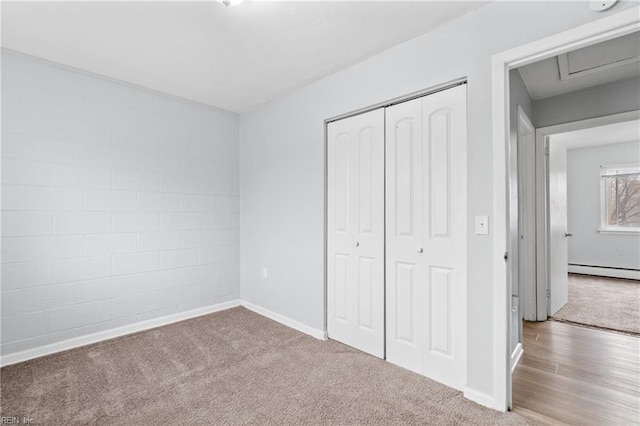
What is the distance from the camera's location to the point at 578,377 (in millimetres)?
2334

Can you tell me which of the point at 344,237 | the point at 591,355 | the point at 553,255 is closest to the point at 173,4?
the point at 344,237

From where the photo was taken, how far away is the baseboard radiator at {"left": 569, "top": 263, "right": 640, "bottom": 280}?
567 cm

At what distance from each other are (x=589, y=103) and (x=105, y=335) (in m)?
5.41

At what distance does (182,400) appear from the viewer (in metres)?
2.04

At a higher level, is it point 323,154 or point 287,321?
point 323,154

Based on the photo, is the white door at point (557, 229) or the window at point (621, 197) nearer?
the white door at point (557, 229)

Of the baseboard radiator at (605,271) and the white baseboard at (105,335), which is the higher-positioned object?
the baseboard radiator at (605,271)

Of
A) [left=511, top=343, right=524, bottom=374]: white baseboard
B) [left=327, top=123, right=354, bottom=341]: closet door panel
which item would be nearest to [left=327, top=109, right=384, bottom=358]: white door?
[left=327, top=123, right=354, bottom=341]: closet door panel

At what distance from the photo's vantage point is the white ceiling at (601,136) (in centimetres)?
484

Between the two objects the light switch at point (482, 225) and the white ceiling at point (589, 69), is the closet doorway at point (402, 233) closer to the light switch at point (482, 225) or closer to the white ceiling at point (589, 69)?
the light switch at point (482, 225)

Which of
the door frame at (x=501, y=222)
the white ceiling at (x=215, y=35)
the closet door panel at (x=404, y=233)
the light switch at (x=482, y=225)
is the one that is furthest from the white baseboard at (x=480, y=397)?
the white ceiling at (x=215, y=35)

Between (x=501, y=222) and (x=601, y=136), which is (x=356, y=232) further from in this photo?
(x=601, y=136)

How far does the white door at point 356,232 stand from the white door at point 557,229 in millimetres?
2403

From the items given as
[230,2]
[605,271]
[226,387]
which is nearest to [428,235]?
[226,387]
